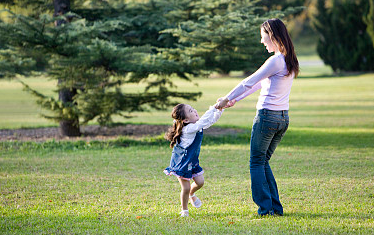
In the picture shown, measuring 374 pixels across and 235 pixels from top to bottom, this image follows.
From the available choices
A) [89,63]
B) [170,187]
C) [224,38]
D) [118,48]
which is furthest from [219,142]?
[170,187]

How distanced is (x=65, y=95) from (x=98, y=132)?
186 cm

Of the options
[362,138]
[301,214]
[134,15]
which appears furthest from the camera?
[134,15]

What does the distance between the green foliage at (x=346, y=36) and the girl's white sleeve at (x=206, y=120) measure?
35.1 metres

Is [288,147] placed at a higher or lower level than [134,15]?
lower

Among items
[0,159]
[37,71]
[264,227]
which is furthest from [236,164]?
[37,71]

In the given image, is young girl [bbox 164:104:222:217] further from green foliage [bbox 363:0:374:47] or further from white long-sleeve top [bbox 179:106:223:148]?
green foliage [bbox 363:0:374:47]

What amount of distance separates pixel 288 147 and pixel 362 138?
236 centimetres

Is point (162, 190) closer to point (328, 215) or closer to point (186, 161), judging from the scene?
point (186, 161)

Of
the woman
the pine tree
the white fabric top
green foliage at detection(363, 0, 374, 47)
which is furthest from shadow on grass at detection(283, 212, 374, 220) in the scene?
green foliage at detection(363, 0, 374, 47)

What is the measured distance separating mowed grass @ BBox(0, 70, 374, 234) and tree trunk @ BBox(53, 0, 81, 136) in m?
1.55

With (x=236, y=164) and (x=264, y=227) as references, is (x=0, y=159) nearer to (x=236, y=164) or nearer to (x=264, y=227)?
(x=236, y=164)

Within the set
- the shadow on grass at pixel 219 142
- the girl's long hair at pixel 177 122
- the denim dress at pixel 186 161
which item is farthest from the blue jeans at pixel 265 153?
the shadow on grass at pixel 219 142

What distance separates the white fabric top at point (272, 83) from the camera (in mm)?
4719

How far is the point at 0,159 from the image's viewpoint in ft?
30.5
